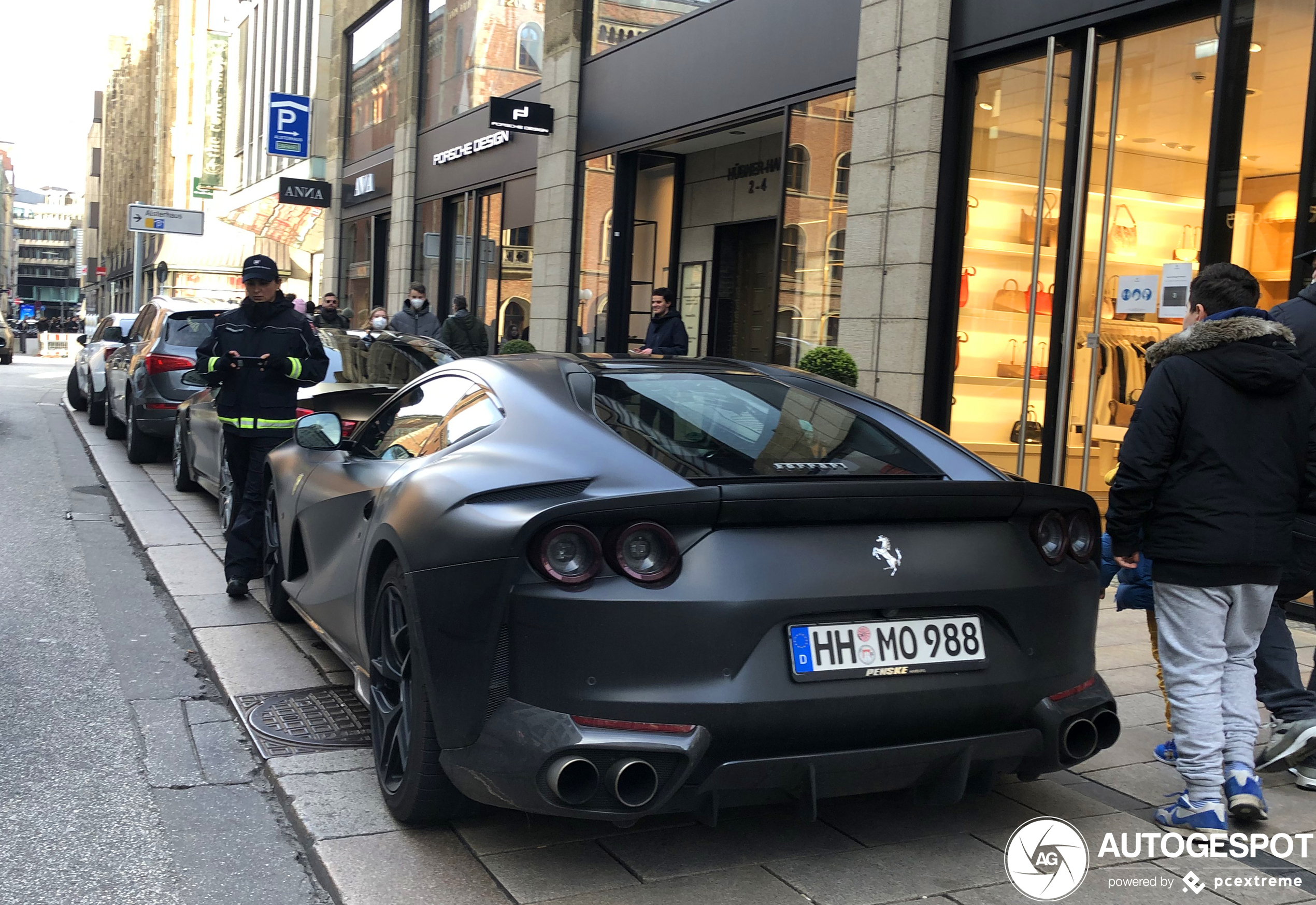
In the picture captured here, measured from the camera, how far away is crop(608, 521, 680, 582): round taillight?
2967 millimetres

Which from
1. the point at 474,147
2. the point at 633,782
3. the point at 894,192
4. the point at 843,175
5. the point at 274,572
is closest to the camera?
the point at 633,782

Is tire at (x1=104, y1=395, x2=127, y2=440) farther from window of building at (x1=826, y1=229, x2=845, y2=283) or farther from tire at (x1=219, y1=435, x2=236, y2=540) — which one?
window of building at (x1=826, y1=229, x2=845, y2=283)

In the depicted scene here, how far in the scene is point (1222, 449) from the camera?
3586mm

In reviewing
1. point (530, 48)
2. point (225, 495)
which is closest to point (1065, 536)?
point (225, 495)

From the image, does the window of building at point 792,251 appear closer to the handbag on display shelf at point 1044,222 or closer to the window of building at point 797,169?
the window of building at point 797,169

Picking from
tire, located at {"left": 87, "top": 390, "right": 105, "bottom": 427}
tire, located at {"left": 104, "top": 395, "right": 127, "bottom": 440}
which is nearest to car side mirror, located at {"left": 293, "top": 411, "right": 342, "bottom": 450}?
tire, located at {"left": 104, "top": 395, "right": 127, "bottom": 440}

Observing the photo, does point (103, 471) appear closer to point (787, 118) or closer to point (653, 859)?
point (787, 118)


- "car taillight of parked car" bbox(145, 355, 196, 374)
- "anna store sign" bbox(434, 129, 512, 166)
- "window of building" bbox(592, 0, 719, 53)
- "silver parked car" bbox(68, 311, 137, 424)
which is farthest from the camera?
"anna store sign" bbox(434, 129, 512, 166)

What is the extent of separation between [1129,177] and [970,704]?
638 centimetres

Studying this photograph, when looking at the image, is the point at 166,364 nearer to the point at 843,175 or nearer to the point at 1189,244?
the point at 843,175

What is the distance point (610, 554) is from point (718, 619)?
0.30 m

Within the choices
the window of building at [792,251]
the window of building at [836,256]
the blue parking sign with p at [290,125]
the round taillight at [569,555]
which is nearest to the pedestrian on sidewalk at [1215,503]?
the round taillight at [569,555]

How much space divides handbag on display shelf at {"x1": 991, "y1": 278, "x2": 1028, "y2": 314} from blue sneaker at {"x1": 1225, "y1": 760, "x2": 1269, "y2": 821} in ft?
19.2

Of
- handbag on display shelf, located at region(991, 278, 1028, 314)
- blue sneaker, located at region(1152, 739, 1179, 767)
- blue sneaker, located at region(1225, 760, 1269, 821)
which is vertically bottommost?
blue sneaker, located at region(1152, 739, 1179, 767)
